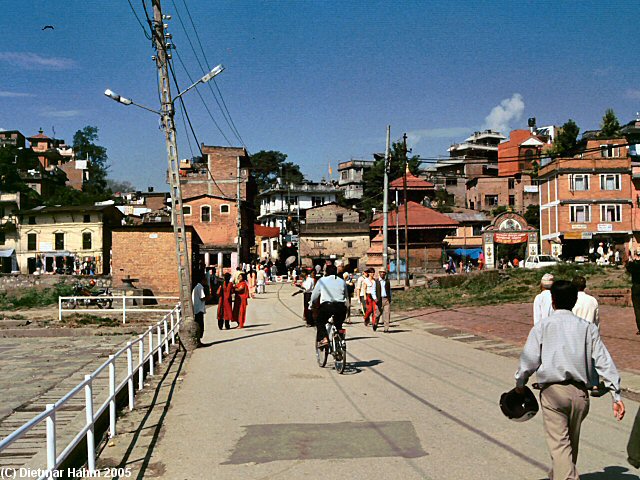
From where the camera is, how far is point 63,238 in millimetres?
Answer: 71688

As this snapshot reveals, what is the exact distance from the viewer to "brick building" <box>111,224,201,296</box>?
138ft

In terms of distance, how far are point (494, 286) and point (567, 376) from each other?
111ft

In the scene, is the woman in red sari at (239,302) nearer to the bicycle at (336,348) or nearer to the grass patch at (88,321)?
the grass patch at (88,321)

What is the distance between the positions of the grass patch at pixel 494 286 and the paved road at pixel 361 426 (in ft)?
57.7

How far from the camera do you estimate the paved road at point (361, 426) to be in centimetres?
668

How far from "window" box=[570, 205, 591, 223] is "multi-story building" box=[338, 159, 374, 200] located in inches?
1949

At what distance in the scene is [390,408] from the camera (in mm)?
→ 9477

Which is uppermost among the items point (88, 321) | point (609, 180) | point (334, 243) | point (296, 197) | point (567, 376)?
point (296, 197)

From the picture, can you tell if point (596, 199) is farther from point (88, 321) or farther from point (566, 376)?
point (566, 376)

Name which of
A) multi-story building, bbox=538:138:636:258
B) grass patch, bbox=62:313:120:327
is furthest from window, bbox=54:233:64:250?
multi-story building, bbox=538:138:636:258

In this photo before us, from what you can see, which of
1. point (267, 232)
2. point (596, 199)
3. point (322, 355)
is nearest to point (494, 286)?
point (596, 199)

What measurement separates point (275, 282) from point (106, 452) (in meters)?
59.4

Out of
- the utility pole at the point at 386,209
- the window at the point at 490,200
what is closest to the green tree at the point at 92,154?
the window at the point at 490,200

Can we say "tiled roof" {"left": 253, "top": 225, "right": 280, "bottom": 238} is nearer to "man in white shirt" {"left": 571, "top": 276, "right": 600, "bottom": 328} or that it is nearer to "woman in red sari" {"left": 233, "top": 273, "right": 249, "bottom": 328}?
"woman in red sari" {"left": 233, "top": 273, "right": 249, "bottom": 328}
